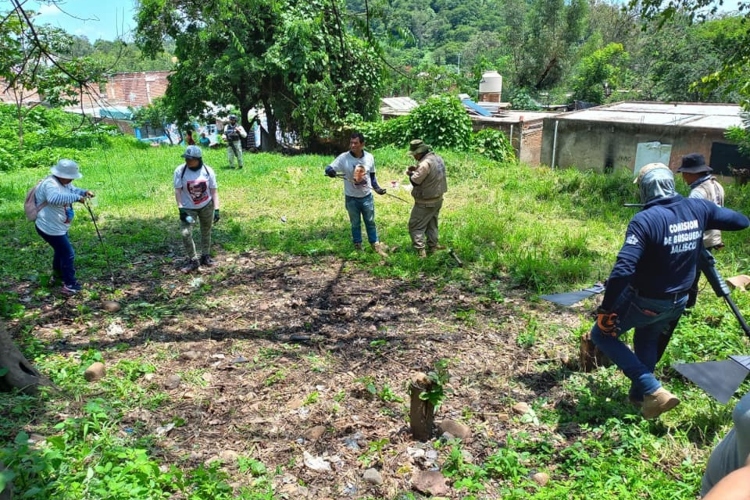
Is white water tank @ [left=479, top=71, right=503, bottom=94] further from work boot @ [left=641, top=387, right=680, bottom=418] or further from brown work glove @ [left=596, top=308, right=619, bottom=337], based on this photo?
work boot @ [left=641, top=387, right=680, bottom=418]

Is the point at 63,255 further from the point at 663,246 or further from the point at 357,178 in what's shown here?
the point at 663,246

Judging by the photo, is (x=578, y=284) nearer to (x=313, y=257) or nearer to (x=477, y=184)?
(x=313, y=257)

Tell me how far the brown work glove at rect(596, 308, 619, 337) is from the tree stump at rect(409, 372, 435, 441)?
1.15 meters

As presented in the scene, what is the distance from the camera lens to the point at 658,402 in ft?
10.9

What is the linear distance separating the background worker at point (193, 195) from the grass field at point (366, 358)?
0.50 meters

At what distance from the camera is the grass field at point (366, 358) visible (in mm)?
3078

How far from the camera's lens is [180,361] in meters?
4.51

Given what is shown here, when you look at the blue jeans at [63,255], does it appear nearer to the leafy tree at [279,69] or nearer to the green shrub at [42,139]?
the green shrub at [42,139]

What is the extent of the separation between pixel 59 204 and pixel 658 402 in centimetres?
564

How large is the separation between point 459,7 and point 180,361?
342 ft

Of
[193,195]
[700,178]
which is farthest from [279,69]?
[700,178]

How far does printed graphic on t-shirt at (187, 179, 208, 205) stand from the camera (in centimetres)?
641

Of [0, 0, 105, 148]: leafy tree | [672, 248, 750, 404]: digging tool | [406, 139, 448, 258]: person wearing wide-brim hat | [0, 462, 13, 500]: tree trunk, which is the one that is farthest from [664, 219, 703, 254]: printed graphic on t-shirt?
[0, 0, 105, 148]: leafy tree

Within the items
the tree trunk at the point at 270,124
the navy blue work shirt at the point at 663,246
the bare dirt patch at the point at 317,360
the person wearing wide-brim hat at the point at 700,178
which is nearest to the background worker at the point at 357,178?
the bare dirt patch at the point at 317,360
